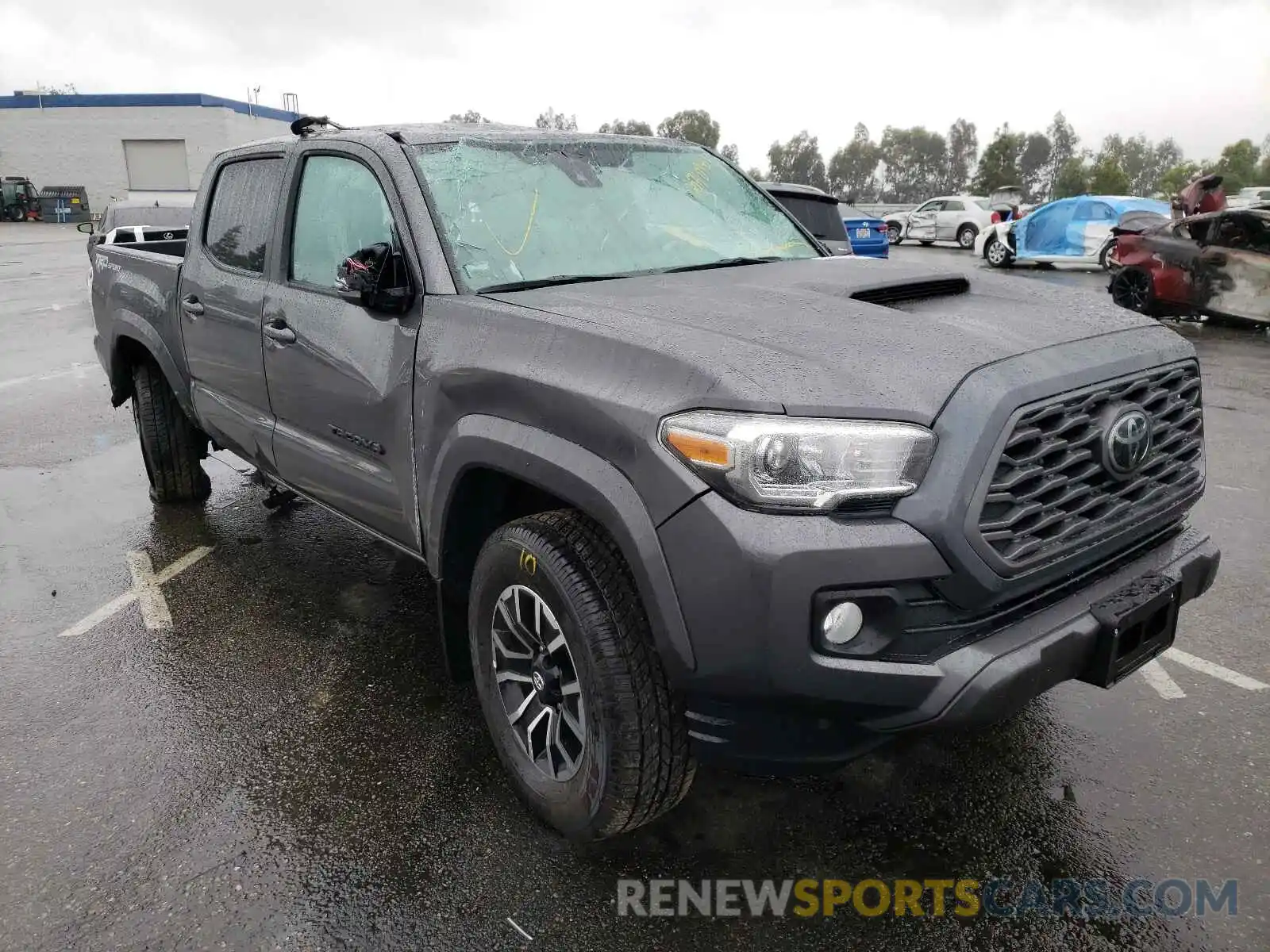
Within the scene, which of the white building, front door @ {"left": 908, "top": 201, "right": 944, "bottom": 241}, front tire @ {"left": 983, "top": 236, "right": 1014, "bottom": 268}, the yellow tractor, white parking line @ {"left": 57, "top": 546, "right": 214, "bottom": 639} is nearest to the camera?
white parking line @ {"left": 57, "top": 546, "right": 214, "bottom": 639}

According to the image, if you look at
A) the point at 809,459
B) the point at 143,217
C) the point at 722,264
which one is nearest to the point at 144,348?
the point at 722,264

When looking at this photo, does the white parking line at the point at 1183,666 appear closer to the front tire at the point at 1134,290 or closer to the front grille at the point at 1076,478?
the front grille at the point at 1076,478

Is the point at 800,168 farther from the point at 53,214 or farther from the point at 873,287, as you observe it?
the point at 873,287

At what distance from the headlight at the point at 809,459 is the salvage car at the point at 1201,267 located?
37.1 feet

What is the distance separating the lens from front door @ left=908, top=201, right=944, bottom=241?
27.6 meters

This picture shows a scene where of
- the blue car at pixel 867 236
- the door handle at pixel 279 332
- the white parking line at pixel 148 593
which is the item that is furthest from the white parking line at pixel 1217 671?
the blue car at pixel 867 236

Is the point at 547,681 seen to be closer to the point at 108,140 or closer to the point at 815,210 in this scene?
the point at 815,210

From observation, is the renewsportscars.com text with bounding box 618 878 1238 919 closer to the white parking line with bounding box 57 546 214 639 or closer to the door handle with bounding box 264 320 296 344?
the door handle with bounding box 264 320 296 344

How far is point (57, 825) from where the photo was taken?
268cm

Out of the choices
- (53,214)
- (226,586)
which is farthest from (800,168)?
(226,586)

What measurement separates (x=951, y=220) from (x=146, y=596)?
1048 inches

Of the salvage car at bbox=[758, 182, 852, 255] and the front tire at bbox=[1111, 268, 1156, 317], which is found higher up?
the salvage car at bbox=[758, 182, 852, 255]

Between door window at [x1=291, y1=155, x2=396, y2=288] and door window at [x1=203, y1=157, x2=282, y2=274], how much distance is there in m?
0.26

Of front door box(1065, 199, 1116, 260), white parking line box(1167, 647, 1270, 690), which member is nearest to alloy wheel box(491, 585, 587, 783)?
white parking line box(1167, 647, 1270, 690)
